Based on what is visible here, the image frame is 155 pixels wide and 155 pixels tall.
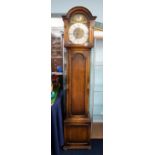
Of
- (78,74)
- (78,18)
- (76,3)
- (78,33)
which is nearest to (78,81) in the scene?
(78,74)

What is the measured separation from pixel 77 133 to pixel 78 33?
48.0 inches

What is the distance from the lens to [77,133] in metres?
2.72

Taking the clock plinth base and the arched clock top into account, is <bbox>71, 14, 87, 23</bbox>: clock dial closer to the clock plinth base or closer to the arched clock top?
the arched clock top

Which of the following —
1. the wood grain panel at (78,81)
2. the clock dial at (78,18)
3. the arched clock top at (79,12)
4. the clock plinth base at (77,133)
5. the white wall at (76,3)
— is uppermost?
the white wall at (76,3)

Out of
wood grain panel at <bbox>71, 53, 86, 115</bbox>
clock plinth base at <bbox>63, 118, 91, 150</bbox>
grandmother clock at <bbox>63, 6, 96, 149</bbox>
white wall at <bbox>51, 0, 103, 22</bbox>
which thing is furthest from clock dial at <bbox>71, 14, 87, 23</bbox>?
clock plinth base at <bbox>63, 118, 91, 150</bbox>

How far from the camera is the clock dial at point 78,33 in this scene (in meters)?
2.64

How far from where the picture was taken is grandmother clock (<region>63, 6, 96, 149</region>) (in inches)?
104

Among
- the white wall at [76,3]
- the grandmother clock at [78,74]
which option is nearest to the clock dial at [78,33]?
the grandmother clock at [78,74]

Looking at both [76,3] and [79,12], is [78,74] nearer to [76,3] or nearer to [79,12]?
[79,12]

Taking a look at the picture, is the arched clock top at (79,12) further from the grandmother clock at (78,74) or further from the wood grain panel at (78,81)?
the wood grain panel at (78,81)

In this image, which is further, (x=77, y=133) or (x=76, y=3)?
(x=76, y=3)
